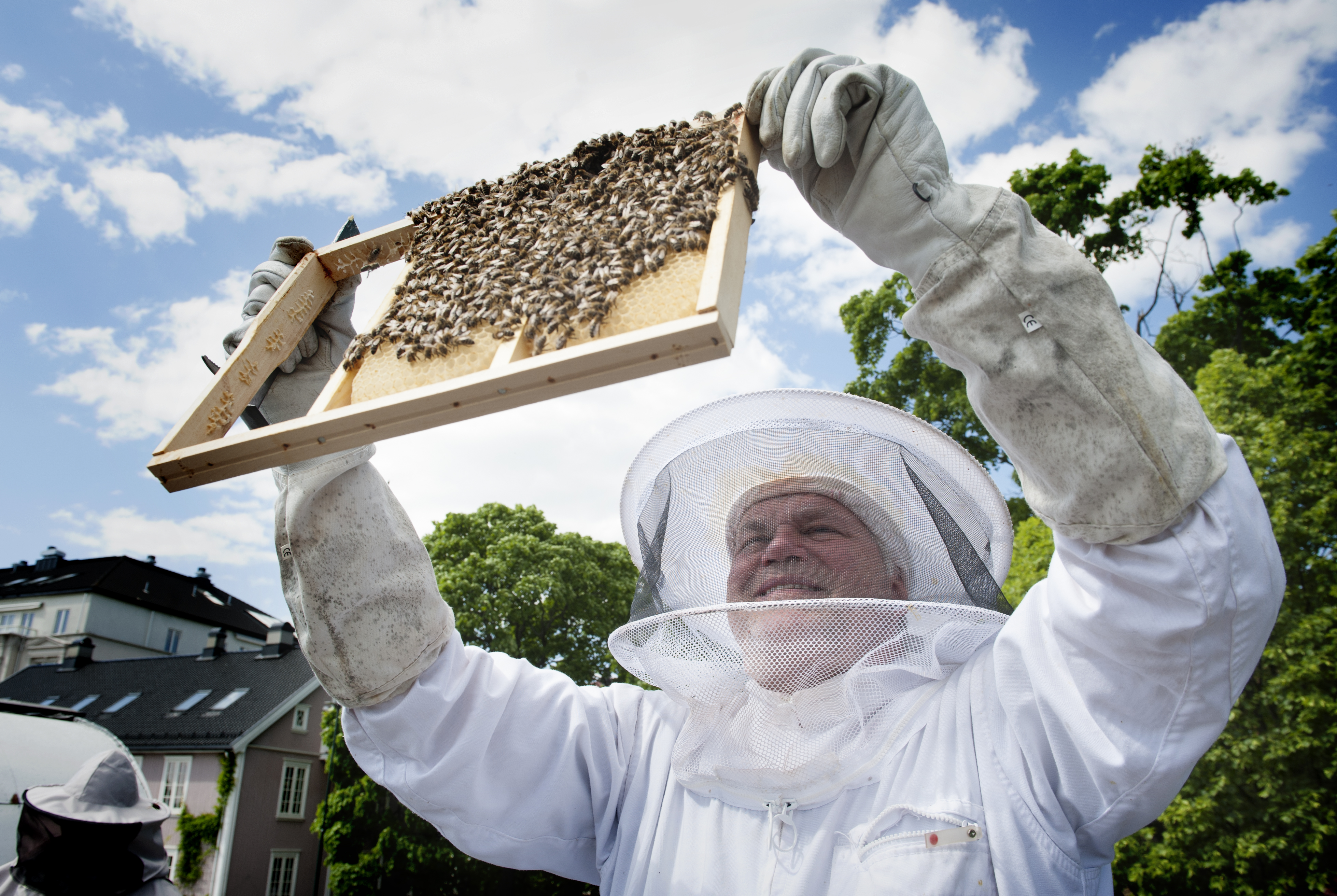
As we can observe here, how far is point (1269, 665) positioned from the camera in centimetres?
989

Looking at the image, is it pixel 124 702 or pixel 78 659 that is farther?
pixel 78 659

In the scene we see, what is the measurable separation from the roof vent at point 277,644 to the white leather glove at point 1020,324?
Answer: 29.1m

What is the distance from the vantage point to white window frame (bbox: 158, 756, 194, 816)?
22250 mm

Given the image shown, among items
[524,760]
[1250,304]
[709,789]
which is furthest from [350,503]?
[1250,304]

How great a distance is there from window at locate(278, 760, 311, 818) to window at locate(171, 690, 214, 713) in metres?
4.22

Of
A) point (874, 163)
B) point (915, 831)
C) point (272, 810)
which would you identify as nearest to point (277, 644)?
point (272, 810)

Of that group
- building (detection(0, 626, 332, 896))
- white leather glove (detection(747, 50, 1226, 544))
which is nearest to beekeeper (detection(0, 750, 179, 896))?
white leather glove (detection(747, 50, 1226, 544))

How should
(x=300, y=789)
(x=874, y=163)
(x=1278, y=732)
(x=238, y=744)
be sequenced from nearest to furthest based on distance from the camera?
(x=874, y=163)
(x=1278, y=732)
(x=238, y=744)
(x=300, y=789)

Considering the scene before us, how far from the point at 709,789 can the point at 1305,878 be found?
11.2 m

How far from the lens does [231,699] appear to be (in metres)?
25.0

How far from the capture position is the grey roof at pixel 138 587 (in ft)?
126

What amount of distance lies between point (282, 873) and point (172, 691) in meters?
8.29

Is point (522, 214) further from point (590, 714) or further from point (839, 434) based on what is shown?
point (590, 714)

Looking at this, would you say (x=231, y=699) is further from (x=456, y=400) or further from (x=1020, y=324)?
(x=1020, y=324)
